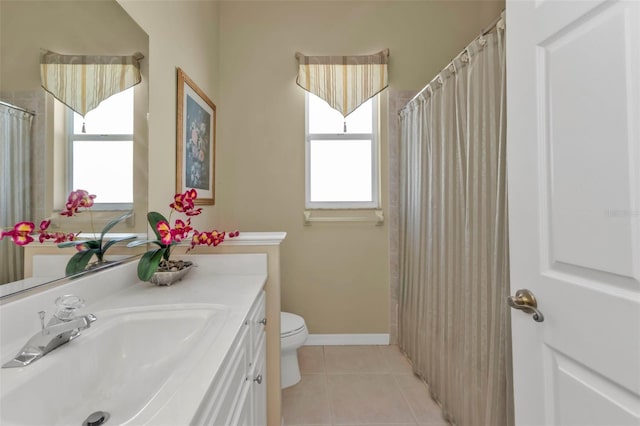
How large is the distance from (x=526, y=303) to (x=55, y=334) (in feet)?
3.91

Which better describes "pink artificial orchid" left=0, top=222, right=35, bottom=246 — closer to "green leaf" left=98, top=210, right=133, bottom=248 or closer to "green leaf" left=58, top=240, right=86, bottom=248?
"green leaf" left=58, top=240, right=86, bottom=248

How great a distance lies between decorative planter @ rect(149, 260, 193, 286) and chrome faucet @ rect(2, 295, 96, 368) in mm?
440

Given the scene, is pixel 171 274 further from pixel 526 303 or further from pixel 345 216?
pixel 345 216

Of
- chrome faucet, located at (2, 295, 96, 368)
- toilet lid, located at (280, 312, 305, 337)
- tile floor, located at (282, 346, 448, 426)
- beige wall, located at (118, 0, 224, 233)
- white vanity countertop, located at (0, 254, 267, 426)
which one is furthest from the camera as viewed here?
toilet lid, located at (280, 312, 305, 337)

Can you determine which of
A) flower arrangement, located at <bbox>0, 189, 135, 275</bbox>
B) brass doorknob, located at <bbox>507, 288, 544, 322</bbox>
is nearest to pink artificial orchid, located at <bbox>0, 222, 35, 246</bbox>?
flower arrangement, located at <bbox>0, 189, 135, 275</bbox>

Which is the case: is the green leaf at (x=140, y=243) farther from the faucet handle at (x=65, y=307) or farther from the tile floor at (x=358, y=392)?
the tile floor at (x=358, y=392)

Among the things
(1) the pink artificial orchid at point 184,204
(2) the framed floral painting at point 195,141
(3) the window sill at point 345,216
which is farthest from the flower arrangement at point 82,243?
(3) the window sill at point 345,216

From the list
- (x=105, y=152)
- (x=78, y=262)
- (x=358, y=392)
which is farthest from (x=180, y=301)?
(x=358, y=392)

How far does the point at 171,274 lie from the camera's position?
1146mm

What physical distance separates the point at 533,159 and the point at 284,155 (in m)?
1.81

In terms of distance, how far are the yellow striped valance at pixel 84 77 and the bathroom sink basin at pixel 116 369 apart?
66 cm

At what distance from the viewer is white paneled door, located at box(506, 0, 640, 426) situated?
59 cm

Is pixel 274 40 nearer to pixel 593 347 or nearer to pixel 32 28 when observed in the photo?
pixel 32 28

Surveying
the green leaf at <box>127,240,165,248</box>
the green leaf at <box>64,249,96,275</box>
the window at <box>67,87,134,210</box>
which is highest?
the window at <box>67,87,134,210</box>
